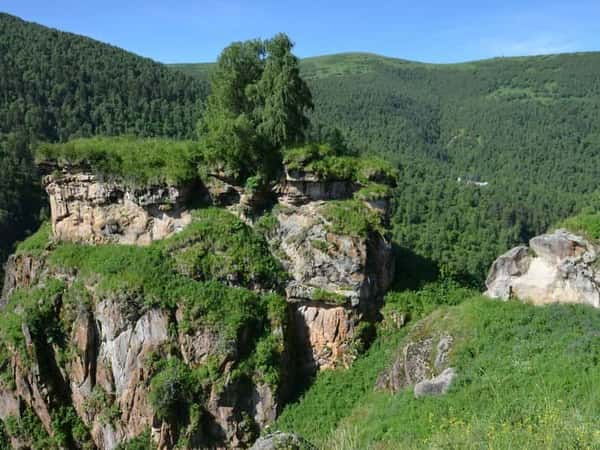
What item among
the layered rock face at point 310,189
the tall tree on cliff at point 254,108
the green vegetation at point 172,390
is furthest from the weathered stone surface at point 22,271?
the layered rock face at point 310,189

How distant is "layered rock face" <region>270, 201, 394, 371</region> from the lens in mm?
18641

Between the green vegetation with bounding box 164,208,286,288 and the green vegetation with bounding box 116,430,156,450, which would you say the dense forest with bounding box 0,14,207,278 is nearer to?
the green vegetation with bounding box 164,208,286,288

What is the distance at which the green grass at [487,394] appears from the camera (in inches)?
285

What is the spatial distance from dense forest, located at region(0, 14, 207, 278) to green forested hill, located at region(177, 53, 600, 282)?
29.0m

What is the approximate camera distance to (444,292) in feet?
65.6

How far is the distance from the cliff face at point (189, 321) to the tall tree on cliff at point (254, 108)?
64.4 inches

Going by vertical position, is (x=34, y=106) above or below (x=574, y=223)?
above

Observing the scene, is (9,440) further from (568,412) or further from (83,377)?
(568,412)

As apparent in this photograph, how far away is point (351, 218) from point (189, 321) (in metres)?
7.04

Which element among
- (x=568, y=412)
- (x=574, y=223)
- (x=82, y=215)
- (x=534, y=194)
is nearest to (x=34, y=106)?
(x=82, y=215)

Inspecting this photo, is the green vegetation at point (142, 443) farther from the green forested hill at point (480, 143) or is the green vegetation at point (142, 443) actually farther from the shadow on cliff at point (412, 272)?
the green forested hill at point (480, 143)

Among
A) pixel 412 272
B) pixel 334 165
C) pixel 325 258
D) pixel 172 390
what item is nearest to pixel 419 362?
pixel 325 258

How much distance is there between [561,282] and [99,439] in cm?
1688

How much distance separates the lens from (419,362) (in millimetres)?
15055
